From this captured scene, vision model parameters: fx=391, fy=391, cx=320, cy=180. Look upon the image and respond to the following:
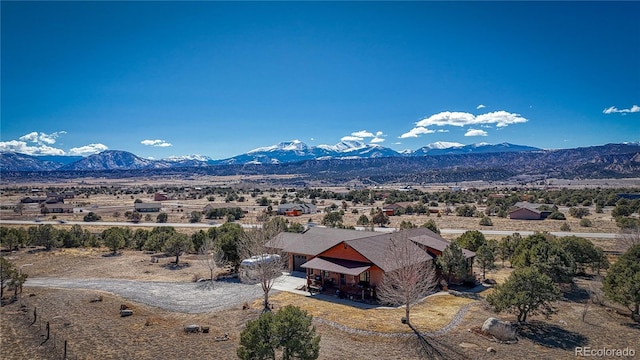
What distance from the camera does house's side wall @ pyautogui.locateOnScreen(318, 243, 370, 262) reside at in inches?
1378

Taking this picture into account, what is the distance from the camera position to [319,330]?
83.8 ft

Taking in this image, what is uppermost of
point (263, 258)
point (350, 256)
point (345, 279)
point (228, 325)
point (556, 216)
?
point (263, 258)

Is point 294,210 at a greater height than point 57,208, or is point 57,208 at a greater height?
point 294,210

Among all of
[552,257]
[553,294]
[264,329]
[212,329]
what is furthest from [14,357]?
[552,257]

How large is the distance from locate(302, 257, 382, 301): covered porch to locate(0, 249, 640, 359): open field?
2.35 metres

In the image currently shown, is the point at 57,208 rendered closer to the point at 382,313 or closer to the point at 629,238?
the point at 382,313

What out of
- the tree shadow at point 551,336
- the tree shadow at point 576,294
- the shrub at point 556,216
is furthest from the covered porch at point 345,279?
the shrub at point 556,216

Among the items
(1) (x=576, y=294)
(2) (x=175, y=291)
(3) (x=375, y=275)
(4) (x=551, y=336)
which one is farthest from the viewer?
(2) (x=175, y=291)

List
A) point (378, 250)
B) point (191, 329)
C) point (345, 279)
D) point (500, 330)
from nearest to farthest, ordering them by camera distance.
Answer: point (500, 330) → point (191, 329) → point (345, 279) → point (378, 250)

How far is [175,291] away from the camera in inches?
1390

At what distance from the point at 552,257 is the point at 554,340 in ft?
35.4

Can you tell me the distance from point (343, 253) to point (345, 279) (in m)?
2.83

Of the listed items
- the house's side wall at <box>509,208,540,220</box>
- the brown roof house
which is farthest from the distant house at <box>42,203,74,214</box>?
the house's side wall at <box>509,208,540,220</box>

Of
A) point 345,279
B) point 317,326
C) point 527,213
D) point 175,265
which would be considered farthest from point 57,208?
point 527,213
